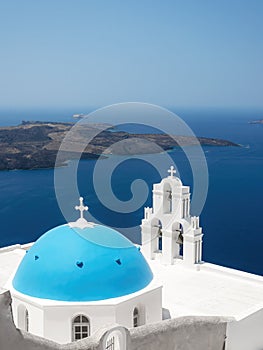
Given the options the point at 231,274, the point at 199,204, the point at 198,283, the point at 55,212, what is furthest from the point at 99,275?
the point at 55,212

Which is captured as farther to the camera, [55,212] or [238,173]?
[238,173]

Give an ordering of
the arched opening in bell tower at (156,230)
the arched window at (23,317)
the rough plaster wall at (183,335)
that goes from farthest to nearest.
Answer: the arched opening in bell tower at (156,230)
the arched window at (23,317)
the rough plaster wall at (183,335)

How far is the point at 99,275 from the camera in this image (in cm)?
940

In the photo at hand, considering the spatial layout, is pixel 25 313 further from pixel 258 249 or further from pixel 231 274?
pixel 258 249

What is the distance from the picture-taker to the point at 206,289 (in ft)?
39.3

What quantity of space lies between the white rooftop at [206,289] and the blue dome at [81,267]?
3.83 ft

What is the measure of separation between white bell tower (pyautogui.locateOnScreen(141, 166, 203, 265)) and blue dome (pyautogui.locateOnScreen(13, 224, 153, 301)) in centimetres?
360

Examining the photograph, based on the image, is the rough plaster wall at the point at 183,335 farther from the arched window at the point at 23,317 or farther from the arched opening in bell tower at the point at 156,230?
the arched opening in bell tower at the point at 156,230

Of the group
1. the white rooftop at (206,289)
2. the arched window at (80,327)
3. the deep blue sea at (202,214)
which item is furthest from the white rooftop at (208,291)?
the deep blue sea at (202,214)

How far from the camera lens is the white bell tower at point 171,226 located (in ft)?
44.5

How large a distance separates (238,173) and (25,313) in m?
59.4

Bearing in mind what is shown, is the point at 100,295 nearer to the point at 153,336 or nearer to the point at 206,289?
the point at 153,336

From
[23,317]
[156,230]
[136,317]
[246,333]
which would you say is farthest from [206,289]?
[23,317]

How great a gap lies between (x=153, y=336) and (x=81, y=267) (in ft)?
6.13
